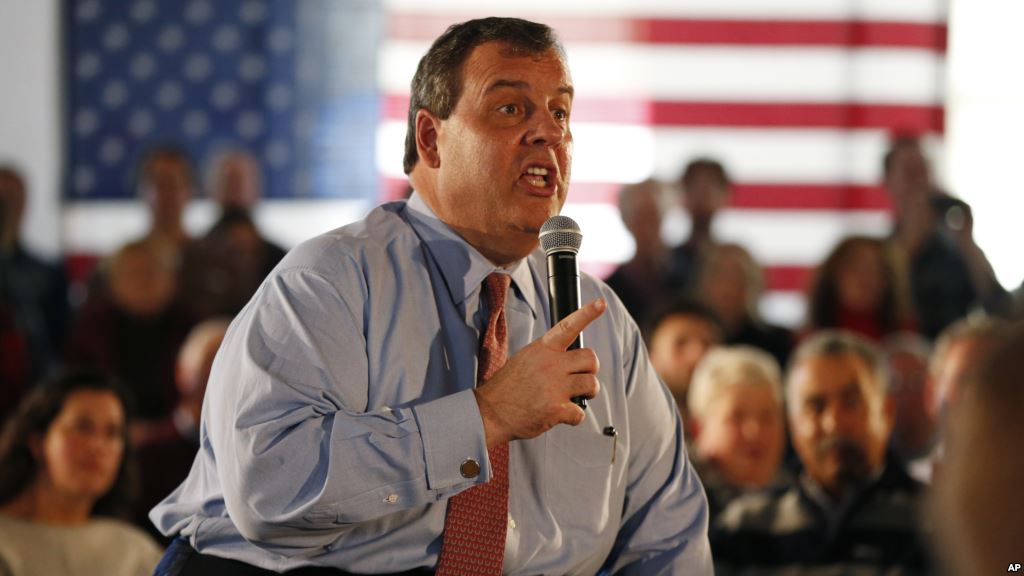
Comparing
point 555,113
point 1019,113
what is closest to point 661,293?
point 1019,113

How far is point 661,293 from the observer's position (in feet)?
19.6

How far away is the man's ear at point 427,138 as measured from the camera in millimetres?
2629

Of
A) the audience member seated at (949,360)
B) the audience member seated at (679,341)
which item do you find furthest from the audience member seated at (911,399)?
the audience member seated at (679,341)

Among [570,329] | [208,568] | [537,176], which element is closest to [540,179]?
[537,176]

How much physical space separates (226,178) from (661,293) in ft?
6.64

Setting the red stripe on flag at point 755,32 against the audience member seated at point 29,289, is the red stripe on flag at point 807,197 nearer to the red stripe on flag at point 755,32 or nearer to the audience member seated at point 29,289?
the red stripe on flag at point 755,32

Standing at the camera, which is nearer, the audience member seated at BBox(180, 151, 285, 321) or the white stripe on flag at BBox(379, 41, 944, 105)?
the audience member seated at BBox(180, 151, 285, 321)

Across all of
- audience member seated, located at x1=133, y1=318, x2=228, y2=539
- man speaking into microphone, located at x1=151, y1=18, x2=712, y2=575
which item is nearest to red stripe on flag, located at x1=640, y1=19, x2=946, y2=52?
audience member seated, located at x1=133, y1=318, x2=228, y2=539

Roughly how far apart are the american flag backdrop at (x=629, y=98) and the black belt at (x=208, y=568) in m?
5.09

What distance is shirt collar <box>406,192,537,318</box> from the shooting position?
98.5 inches

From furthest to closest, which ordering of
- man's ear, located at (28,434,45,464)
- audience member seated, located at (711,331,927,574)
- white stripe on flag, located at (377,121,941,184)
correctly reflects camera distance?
white stripe on flag, located at (377,121,941,184) → audience member seated, located at (711,331,927,574) → man's ear, located at (28,434,45,464)

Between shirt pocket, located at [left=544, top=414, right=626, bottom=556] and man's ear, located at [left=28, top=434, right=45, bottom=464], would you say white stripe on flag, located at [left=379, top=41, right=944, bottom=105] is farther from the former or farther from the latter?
shirt pocket, located at [left=544, top=414, right=626, bottom=556]

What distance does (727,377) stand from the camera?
189 inches

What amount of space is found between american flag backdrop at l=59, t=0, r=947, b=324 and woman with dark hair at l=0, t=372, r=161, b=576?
9.91ft
